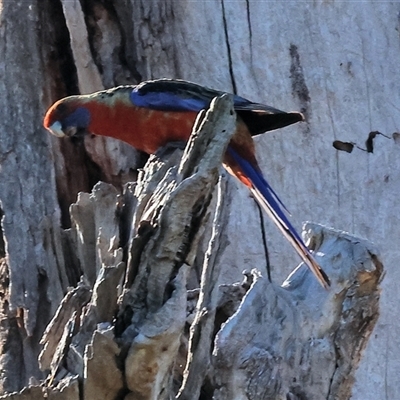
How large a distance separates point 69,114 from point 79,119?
0.27 ft

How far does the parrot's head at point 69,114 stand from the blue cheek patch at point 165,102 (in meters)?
0.23

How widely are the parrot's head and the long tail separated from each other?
616 millimetres

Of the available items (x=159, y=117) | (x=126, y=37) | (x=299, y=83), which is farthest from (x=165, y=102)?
(x=299, y=83)

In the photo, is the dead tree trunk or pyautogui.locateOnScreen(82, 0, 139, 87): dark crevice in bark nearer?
the dead tree trunk

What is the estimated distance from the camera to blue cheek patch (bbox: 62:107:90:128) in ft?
12.3

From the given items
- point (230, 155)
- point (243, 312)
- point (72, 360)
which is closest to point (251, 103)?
point (230, 155)

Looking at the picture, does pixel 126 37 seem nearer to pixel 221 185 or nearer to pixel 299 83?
pixel 299 83

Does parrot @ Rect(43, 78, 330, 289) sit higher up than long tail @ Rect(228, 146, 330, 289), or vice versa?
parrot @ Rect(43, 78, 330, 289)

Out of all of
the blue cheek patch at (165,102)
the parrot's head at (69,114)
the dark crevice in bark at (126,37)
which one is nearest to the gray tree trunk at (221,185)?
the dark crevice in bark at (126,37)

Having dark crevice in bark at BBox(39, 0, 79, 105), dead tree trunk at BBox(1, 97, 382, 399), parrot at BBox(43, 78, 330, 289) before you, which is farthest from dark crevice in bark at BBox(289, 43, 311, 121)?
dead tree trunk at BBox(1, 97, 382, 399)

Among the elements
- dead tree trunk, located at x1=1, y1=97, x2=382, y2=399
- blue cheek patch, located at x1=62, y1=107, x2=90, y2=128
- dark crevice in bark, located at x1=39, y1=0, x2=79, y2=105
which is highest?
dark crevice in bark, located at x1=39, y1=0, x2=79, y2=105

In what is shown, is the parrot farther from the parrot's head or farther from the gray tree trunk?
the gray tree trunk

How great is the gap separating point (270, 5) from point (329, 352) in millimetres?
1857

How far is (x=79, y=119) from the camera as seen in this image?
3820mm
